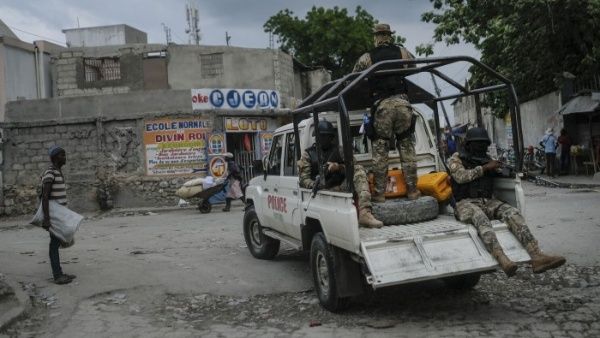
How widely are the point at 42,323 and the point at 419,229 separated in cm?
368

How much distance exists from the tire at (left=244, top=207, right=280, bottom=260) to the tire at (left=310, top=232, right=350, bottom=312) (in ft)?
8.32

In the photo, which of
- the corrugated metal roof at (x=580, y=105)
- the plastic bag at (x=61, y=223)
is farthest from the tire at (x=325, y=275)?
the corrugated metal roof at (x=580, y=105)

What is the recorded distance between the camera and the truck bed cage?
525 centimetres

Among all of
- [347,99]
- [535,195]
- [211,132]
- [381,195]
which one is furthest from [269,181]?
[211,132]

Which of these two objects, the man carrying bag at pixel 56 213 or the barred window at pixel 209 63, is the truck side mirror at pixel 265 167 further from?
the barred window at pixel 209 63

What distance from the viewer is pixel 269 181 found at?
25.3 feet

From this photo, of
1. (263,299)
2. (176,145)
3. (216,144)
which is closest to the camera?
(263,299)

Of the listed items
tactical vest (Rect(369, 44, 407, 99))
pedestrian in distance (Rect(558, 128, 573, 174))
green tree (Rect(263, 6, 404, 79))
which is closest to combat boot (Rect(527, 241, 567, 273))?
tactical vest (Rect(369, 44, 407, 99))

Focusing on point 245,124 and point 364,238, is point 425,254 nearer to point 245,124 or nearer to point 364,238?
point 364,238

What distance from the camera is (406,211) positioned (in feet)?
18.3

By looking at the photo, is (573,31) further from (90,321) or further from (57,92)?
(57,92)

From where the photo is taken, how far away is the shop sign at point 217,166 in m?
19.3

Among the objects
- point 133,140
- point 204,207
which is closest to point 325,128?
point 204,207

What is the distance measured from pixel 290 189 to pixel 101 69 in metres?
20.3
